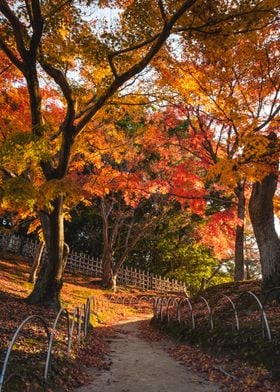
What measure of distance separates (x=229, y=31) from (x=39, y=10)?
12.7ft

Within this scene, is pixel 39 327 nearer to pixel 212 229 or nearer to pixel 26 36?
pixel 26 36

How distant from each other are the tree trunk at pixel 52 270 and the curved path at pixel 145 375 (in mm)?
2677

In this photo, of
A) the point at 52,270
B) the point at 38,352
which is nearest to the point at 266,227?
the point at 52,270

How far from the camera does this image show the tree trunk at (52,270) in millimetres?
10684

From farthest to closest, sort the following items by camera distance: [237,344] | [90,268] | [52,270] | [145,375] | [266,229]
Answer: [90,268] → [52,270] → [266,229] → [237,344] → [145,375]

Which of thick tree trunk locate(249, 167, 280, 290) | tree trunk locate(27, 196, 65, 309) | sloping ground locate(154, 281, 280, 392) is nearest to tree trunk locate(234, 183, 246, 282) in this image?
sloping ground locate(154, 281, 280, 392)

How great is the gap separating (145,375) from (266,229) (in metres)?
5.24

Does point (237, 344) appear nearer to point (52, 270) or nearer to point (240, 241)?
point (52, 270)

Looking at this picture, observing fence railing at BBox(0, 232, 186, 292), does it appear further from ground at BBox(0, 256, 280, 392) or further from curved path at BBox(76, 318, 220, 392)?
curved path at BBox(76, 318, 220, 392)

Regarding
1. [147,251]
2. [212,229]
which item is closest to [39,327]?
[212,229]

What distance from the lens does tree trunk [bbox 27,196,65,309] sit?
1068cm

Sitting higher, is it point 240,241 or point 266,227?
point 240,241

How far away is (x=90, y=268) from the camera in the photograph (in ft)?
91.8

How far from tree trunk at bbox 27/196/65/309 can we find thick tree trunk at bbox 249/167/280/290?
5296 mm
